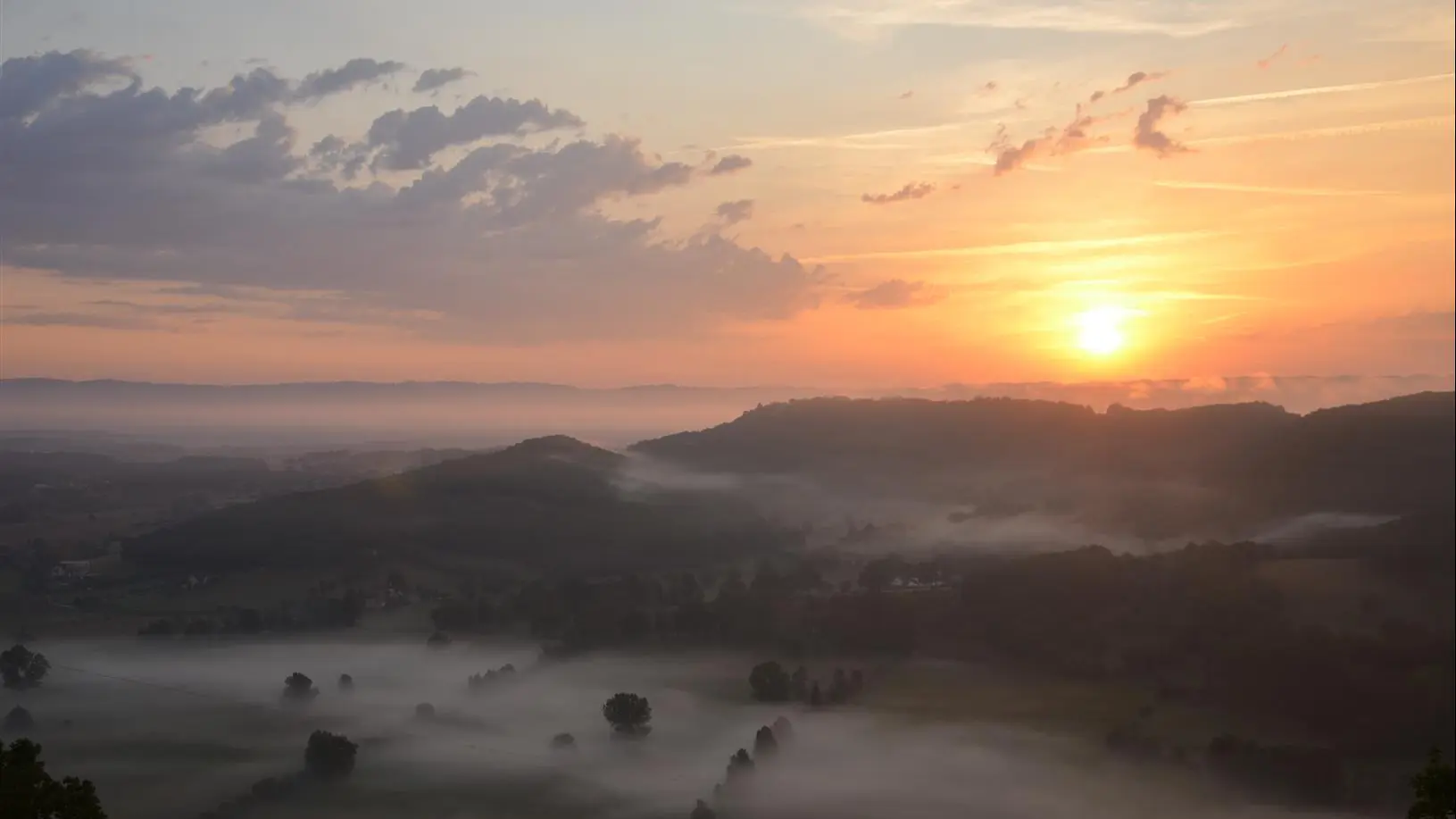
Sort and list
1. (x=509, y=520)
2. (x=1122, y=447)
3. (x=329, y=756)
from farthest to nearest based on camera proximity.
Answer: (x=1122, y=447), (x=509, y=520), (x=329, y=756)

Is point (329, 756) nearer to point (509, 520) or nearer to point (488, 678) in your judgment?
point (488, 678)

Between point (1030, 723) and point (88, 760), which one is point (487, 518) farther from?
point (88, 760)

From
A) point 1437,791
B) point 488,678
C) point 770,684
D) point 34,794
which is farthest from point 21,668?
point 1437,791

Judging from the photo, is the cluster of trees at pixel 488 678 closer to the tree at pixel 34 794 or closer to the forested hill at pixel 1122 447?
the tree at pixel 34 794

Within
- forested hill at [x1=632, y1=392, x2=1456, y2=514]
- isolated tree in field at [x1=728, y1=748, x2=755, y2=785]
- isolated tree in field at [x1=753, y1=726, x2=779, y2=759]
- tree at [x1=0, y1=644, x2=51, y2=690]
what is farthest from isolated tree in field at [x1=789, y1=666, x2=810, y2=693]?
forested hill at [x1=632, y1=392, x2=1456, y2=514]

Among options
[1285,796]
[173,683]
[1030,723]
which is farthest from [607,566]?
[1285,796]

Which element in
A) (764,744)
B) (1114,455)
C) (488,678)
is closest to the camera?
(764,744)

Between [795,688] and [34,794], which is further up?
[34,794]
